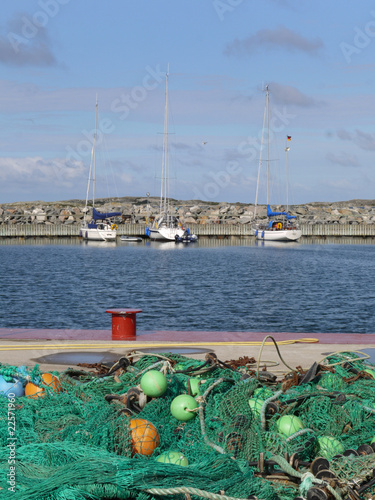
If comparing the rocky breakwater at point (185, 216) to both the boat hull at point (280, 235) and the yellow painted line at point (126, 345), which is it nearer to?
the boat hull at point (280, 235)

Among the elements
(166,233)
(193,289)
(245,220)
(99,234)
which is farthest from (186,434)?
(245,220)

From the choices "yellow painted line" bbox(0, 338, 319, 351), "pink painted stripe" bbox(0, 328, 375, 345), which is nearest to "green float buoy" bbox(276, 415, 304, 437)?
"yellow painted line" bbox(0, 338, 319, 351)

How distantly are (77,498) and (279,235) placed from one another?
78.2 metres

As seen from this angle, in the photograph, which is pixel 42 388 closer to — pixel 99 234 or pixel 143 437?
pixel 143 437

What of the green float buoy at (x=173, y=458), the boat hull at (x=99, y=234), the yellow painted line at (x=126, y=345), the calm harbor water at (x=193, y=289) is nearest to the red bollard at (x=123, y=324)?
the yellow painted line at (x=126, y=345)

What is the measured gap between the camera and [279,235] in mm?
81125

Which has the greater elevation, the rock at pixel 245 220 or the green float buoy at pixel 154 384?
the rock at pixel 245 220

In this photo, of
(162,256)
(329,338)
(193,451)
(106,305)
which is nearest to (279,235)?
(162,256)

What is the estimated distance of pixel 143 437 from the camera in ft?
15.6

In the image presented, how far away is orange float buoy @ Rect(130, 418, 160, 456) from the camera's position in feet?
15.5

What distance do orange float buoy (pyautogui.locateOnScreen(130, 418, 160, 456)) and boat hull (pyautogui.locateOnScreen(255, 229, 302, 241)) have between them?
76.4 metres

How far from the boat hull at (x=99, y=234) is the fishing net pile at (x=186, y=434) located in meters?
72.8

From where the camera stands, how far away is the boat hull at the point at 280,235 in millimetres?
80500

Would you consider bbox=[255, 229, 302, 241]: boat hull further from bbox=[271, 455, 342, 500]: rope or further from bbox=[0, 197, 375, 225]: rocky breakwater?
bbox=[271, 455, 342, 500]: rope
